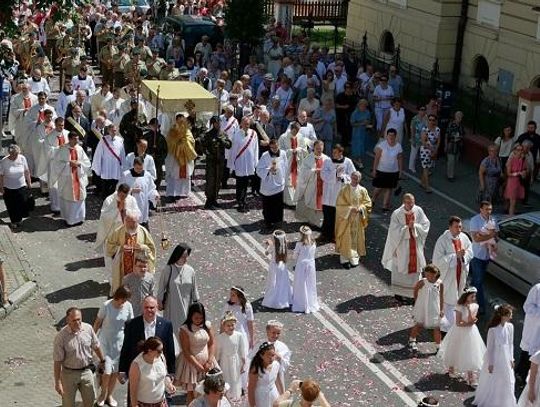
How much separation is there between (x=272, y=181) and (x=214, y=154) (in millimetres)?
1456

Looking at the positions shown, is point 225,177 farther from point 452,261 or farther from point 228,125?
point 452,261

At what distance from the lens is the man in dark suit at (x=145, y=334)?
11852 mm

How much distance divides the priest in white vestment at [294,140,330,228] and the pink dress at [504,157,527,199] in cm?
336

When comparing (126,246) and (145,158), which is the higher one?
(126,246)

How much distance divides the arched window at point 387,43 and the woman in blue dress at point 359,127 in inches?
342

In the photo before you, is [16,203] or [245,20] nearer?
[16,203]

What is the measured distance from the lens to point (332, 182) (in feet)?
61.5

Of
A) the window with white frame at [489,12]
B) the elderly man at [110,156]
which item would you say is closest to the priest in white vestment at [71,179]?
the elderly man at [110,156]

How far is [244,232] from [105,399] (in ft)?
22.5

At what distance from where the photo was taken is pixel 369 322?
15.7 meters

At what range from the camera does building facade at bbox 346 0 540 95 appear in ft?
86.6

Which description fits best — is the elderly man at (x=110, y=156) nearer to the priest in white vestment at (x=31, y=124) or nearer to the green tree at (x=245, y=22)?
the priest in white vestment at (x=31, y=124)

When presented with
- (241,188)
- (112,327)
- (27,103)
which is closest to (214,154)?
(241,188)

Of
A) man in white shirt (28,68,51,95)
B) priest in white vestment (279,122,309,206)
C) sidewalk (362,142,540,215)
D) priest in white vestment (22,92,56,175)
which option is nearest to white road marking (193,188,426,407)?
priest in white vestment (279,122,309,206)
